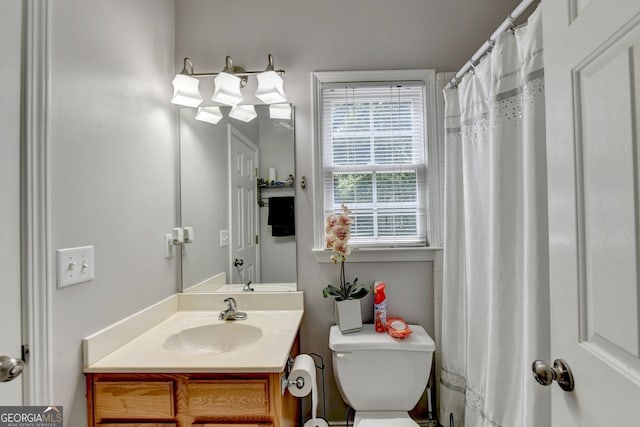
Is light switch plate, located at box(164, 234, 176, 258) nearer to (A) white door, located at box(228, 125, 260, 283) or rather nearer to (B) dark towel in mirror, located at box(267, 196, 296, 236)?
(A) white door, located at box(228, 125, 260, 283)

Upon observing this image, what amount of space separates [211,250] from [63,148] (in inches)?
33.4

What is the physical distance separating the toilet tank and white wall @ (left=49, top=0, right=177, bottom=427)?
3.04 ft

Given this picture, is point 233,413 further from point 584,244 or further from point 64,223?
point 584,244

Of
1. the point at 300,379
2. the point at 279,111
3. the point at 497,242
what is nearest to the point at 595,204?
the point at 497,242

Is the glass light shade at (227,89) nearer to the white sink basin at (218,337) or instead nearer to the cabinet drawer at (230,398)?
the white sink basin at (218,337)

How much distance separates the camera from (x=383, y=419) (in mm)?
1409

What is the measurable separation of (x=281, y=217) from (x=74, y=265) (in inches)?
35.7

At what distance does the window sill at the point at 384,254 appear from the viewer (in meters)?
1.67

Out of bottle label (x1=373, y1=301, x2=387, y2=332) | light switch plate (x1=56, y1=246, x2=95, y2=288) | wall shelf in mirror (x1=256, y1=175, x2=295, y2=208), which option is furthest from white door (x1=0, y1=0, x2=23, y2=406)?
bottle label (x1=373, y1=301, x2=387, y2=332)

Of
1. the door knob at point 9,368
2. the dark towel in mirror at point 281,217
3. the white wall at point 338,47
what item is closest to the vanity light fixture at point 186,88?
the white wall at point 338,47

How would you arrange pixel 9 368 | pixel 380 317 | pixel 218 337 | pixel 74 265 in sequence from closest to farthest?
pixel 9 368 → pixel 74 265 → pixel 218 337 → pixel 380 317

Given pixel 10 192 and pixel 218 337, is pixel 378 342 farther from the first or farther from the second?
pixel 10 192

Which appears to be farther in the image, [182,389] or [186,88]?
[186,88]

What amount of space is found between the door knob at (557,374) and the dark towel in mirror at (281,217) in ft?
3.95
